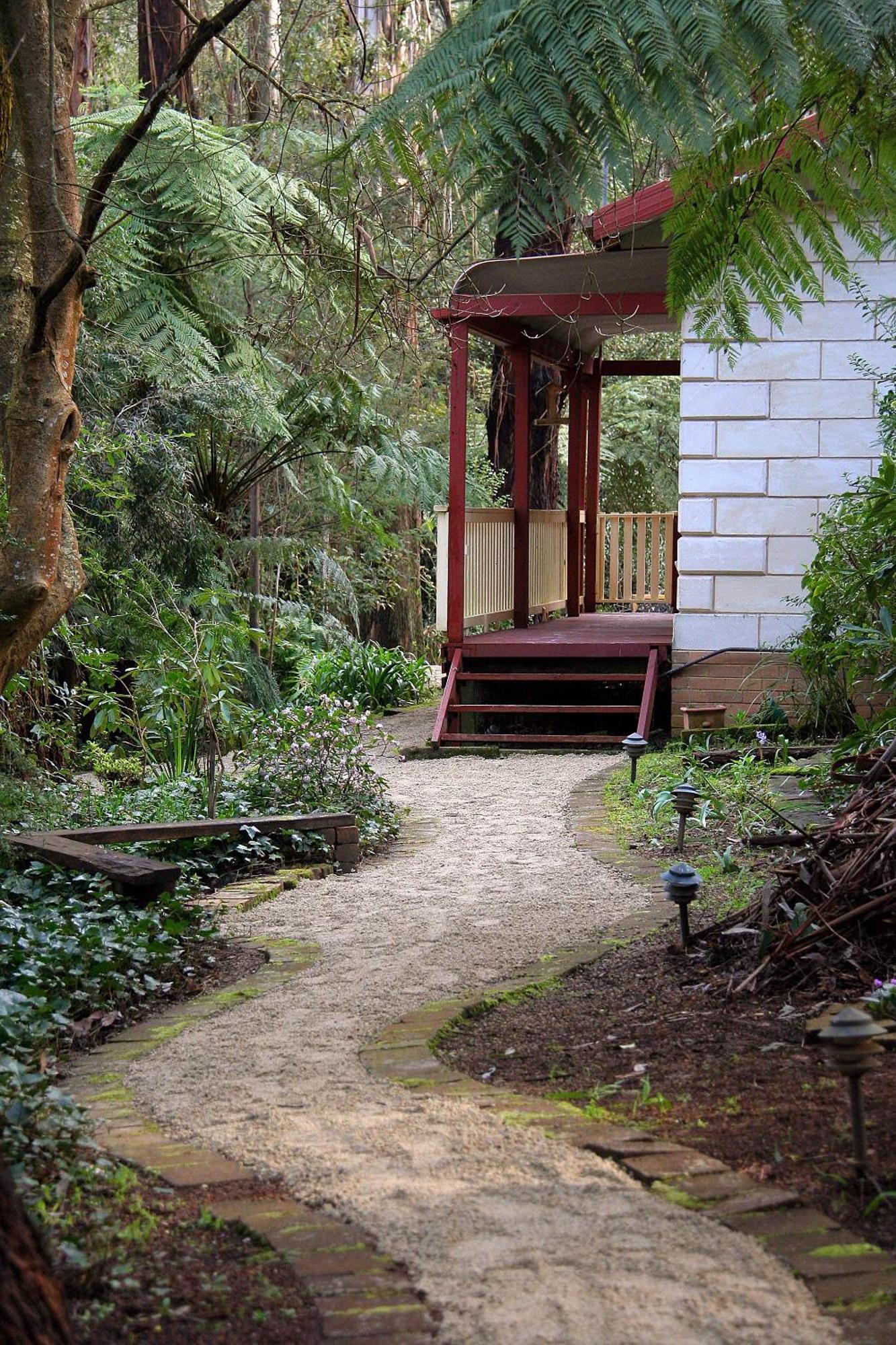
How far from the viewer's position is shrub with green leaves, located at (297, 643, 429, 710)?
13.5 meters

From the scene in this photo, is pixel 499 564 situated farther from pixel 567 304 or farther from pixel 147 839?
pixel 147 839

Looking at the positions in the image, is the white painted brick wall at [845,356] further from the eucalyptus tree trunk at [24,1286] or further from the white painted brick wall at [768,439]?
the eucalyptus tree trunk at [24,1286]

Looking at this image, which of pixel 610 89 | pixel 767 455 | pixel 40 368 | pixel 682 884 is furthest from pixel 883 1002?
pixel 767 455

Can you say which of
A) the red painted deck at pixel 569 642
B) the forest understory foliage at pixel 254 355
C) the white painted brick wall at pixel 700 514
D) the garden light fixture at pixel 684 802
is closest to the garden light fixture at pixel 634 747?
the forest understory foliage at pixel 254 355

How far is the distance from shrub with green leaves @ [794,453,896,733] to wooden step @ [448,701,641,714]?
60.9 inches

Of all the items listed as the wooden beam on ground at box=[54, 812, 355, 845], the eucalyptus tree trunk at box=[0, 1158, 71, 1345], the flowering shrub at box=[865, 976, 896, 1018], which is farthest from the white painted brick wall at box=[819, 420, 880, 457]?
the eucalyptus tree trunk at box=[0, 1158, 71, 1345]

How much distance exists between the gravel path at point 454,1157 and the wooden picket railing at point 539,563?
20.2 feet

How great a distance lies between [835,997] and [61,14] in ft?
15.8

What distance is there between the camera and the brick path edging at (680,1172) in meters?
2.38

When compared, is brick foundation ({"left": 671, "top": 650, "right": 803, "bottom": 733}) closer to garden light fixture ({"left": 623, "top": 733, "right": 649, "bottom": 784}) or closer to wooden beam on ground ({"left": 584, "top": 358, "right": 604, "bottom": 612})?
garden light fixture ({"left": 623, "top": 733, "right": 649, "bottom": 784})

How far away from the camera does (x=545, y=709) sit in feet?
36.8

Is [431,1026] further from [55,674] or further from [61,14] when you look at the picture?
[55,674]

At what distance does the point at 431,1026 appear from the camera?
4.03 meters

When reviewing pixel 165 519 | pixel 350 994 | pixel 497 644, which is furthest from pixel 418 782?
pixel 350 994
